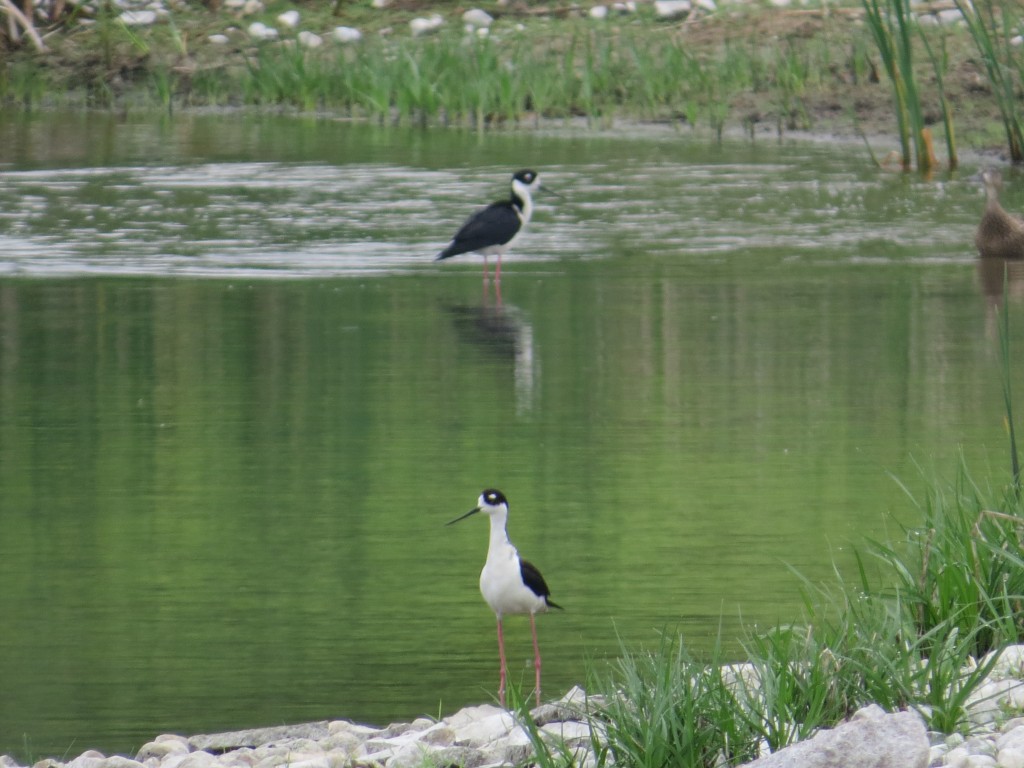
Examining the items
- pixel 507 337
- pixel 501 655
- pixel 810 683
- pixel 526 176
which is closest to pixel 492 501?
pixel 501 655

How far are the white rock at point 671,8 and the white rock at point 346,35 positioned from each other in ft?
11.9

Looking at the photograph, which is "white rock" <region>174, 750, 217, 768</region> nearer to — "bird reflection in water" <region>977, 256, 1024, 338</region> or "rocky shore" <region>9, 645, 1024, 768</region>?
"rocky shore" <region>9, 645, 1024, 768</region>

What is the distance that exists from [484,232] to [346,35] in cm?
1245

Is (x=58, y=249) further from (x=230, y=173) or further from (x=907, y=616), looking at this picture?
(x=907, y=616)

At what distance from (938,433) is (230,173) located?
33.5 feet

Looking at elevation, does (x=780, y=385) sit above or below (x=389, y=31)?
below

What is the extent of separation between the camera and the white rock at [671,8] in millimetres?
23328

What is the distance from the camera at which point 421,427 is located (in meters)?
7.57

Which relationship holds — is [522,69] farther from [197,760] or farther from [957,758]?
[957,758]

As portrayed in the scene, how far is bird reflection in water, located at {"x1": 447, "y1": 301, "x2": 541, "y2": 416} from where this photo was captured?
8414 millimetres

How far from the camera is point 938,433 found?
7.26m

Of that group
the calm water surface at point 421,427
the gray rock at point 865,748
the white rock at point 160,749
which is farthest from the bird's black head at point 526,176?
the gray rock at point 865,748

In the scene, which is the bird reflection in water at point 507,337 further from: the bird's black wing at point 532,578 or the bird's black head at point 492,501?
the bird's black wing at point 532,578

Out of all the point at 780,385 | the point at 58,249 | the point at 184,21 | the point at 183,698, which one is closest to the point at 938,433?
the point at 780,385
